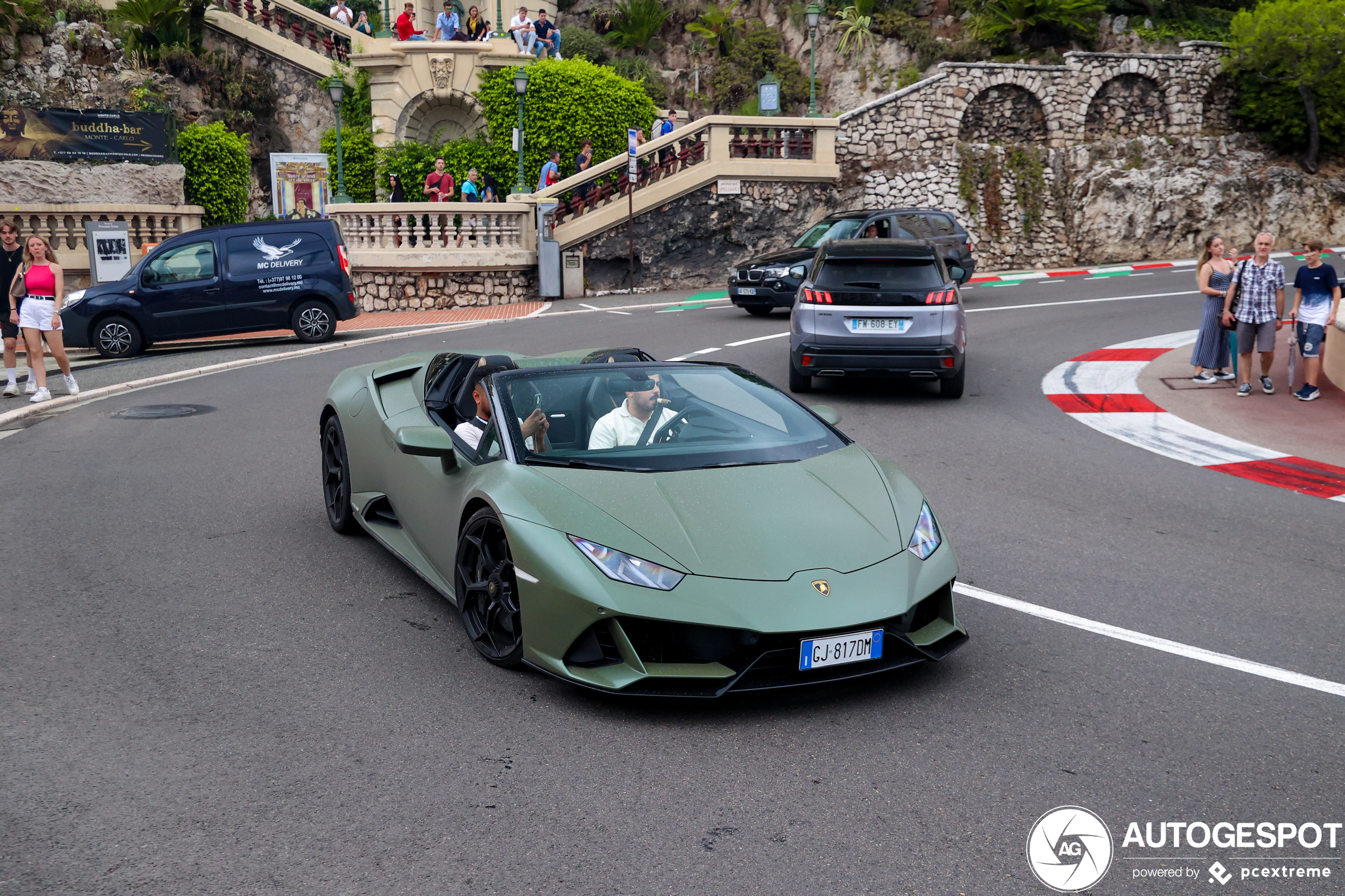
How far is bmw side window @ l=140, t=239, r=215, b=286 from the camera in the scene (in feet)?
57.0

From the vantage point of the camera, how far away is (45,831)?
348 cm

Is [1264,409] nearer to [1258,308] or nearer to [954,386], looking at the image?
[1258,308]

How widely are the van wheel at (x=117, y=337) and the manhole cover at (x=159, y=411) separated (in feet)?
18.0

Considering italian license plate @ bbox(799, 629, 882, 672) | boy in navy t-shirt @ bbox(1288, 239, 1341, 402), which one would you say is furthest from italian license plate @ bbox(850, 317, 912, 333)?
italian license plate @ bbox(799, 629, 882, 672)

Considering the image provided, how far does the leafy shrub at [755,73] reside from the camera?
3669cm

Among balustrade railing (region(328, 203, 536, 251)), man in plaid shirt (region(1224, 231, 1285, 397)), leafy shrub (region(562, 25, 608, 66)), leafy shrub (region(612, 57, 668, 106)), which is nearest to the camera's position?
man in plaid shirt (region(1224, 231, 1285, 397))

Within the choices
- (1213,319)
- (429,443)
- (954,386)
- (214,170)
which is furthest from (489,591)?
(214,170)

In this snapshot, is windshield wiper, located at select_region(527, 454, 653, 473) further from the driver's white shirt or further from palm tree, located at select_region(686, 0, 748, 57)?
palm tree, located at select_region(686, 0, 748, 57)

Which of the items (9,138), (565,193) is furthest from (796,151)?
(9,138)

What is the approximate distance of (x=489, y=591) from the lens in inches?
190

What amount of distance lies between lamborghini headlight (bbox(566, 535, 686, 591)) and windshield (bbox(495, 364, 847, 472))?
0.70 m

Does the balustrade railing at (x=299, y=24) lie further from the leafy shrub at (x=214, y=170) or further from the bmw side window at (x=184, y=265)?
the bmw side window at (x=184, y=265)

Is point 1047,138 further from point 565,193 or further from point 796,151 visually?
point 565,193

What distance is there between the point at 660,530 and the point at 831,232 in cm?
1711
